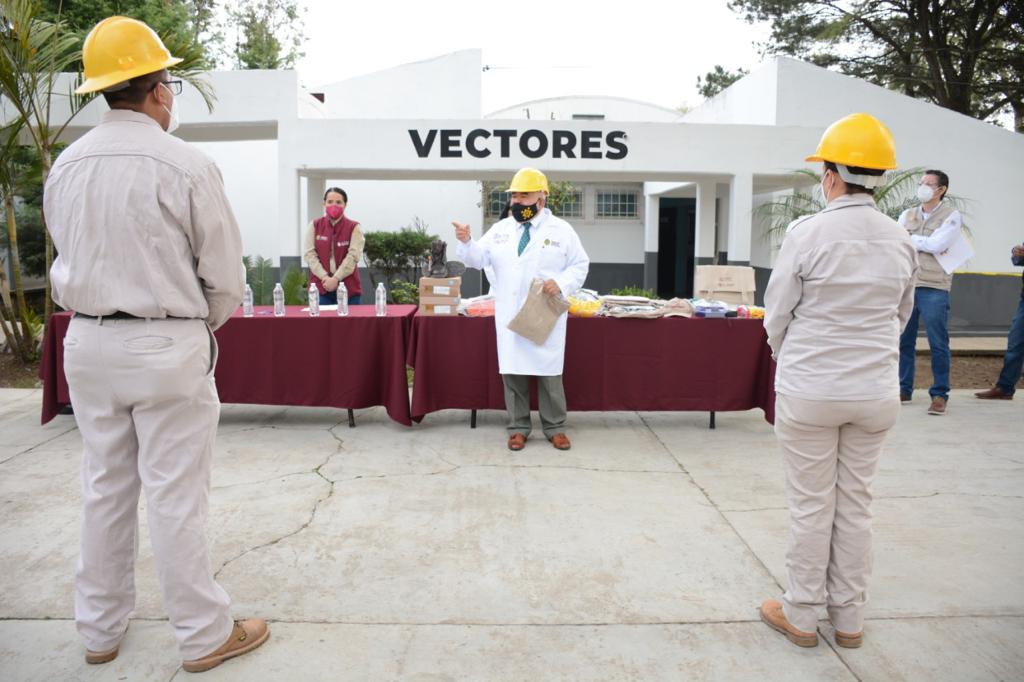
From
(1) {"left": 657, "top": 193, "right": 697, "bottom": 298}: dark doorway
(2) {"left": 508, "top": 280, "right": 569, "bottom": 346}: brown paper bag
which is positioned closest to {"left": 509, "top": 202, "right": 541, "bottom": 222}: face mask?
(2) {"left": 508, "top": 280, "right": 569, "bottom": 346}: brown paper bag

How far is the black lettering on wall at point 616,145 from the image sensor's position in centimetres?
1186

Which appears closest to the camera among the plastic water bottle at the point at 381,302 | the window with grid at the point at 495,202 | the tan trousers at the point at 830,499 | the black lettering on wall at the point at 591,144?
the tan trousers at the point at 830,499

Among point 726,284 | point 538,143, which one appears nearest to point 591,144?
point 538,143

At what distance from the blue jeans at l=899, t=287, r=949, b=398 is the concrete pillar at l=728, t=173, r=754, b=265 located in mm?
5493

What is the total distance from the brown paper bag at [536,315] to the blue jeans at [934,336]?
3.24m

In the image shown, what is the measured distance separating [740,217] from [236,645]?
10.9 metres

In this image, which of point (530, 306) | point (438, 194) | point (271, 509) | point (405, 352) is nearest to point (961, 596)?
point (530, 306)

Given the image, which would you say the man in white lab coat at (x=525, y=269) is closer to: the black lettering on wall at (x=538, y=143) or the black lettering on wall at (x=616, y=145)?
the black lettering on wall at (x=538, y=143)

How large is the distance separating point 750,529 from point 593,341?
2.16m

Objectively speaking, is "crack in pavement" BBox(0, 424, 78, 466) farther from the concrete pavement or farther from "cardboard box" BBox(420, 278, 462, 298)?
"cardboard box" BBox(420, 278, 462, 298)

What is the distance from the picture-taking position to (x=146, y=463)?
247 centimetres

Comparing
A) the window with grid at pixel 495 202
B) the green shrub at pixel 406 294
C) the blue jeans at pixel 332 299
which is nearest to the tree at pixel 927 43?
the window with grid at pixel 495 202

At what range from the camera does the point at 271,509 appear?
416cm

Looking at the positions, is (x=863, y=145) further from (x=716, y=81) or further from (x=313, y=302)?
(x=716, y=81)
